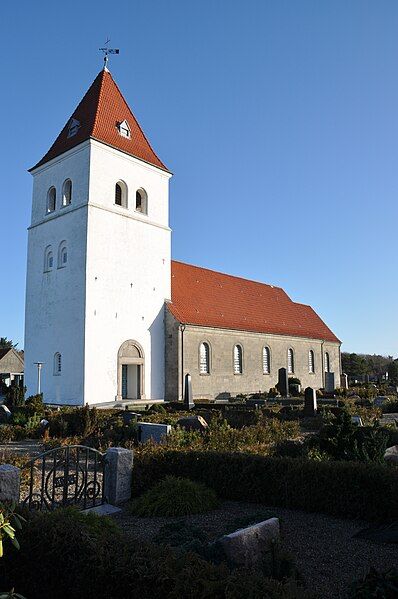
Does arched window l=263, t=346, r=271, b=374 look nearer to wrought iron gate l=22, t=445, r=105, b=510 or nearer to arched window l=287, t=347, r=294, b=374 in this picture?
arched window l=287, t=347, r=294, b=374

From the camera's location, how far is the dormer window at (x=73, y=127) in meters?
28.5

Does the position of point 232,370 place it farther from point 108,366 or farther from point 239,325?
point 108,366

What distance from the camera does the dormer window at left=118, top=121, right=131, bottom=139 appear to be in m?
29.1

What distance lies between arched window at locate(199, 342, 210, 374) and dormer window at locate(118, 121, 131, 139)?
12839 millimetres

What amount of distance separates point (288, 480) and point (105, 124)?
2518 centimetres

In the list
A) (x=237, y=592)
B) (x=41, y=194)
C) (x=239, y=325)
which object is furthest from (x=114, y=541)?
(x=239, y=325)

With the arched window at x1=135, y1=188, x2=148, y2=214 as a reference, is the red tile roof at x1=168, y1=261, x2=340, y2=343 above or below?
below

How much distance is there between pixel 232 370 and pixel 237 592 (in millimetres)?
29730

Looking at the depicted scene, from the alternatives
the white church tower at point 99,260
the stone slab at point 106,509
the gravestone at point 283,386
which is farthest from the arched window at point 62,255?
the stone slab at point 106,509

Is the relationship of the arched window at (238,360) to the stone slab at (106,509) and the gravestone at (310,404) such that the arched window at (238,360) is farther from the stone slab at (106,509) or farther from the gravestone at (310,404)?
the stone slab at (106,509)

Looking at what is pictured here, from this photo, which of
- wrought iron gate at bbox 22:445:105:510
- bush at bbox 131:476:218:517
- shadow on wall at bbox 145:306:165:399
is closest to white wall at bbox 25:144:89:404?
shadow on wall at bbox 145:306:165:399

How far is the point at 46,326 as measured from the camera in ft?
90.1

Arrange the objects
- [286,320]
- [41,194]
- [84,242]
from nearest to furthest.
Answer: [84,242] < [41,194] < [286,320]

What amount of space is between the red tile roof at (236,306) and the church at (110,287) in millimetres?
188
